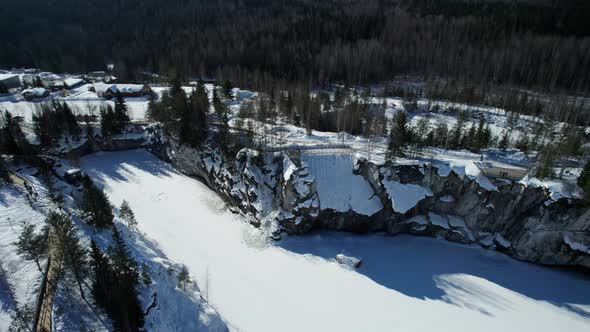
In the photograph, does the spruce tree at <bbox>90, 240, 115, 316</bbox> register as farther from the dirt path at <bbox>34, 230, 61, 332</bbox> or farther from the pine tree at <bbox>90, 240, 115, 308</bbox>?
the dirt path at <bbox>34, 230, 61, 332</bbox>

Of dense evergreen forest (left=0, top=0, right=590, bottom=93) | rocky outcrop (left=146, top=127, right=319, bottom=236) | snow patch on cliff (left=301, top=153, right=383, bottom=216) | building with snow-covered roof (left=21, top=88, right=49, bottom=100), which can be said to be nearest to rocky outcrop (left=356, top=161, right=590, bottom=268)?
snow patch on cliff (left=301, top=153, right=383, bottom=216)

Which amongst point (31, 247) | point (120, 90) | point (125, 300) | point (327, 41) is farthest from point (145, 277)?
point (327, 41)

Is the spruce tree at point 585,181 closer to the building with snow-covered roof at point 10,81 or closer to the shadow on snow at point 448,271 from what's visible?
the shadow on snow at point 448,271

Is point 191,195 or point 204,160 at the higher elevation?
point 204,160

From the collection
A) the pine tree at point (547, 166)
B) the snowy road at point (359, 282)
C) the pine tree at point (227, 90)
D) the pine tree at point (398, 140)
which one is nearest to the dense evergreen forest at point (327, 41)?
the pine tree at point (227, 90)

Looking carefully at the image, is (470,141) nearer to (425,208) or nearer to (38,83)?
(425,208)

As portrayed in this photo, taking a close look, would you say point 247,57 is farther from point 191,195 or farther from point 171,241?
point 171,241

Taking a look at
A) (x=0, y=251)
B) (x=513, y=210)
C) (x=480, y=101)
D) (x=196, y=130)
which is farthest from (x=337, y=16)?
(x=0, y=251)
